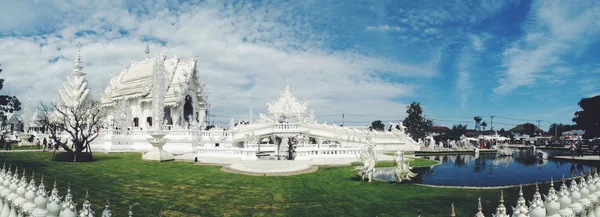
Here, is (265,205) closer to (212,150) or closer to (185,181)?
(185,181)

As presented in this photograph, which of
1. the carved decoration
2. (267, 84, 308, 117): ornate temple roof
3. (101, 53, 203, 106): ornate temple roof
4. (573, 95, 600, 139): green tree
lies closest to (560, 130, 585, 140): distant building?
(573, 95, 600, 139): green tree

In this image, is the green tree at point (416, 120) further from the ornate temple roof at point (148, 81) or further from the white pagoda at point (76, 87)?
the white pagoda at point (76, 87)

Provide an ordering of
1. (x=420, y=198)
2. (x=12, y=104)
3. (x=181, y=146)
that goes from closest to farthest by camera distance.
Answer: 1. (x=420, y=198)
2. (x=181, y=146)
3. (x=12, y=104)

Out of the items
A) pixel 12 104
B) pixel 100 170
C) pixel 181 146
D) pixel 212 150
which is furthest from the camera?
pixel 12 104

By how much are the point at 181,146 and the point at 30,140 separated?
21968mm

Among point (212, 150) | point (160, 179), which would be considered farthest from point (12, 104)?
point (160, 179)

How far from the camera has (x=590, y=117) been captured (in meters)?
53.3

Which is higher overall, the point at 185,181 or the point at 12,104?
the point at 12,104

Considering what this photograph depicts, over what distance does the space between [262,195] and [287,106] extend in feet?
64.2

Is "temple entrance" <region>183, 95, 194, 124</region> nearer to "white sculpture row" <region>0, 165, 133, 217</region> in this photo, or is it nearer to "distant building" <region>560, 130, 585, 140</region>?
"white sculpture row" <region>0, 165, 133, 217</region>

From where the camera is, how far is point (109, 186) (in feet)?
41.8

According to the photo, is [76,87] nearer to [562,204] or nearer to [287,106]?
[287,106]

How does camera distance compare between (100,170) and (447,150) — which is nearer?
(100,170)

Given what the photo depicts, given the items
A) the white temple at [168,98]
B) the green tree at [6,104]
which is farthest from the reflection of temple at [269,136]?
the green tree at [6,104]
